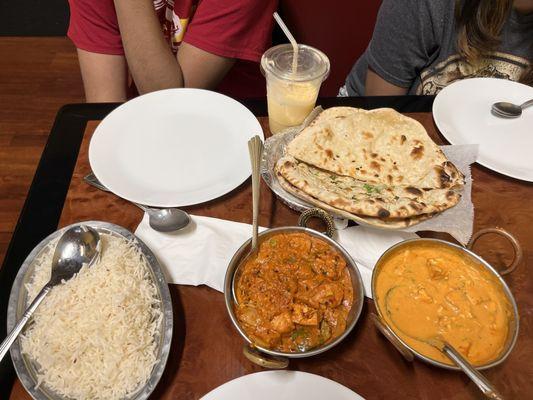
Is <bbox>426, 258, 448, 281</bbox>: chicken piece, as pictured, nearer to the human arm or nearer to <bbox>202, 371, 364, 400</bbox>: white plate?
<bbox>202, 371, 364, 400</bbox>: white plate

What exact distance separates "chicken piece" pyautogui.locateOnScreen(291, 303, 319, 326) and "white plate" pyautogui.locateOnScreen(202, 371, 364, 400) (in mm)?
119

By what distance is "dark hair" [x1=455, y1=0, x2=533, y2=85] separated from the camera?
169cm

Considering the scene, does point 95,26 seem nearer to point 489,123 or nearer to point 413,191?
point 413,191

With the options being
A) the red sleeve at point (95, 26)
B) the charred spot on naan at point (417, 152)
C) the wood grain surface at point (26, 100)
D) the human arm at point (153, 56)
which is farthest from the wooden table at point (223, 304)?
the wood grain surface at point (26, 100)

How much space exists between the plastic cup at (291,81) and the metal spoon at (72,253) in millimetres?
780

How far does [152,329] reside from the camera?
1.01 m

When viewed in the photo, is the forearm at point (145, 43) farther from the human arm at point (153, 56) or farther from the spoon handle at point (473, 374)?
the spoon handle at point (473, 374)

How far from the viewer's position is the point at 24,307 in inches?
40.3

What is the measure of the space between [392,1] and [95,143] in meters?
1.45

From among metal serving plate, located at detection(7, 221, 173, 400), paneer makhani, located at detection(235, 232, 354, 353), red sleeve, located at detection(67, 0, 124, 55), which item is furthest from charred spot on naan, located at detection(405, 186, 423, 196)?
red sleeve, located at detection(67, 0, 124, 55)

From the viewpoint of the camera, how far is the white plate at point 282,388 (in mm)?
923

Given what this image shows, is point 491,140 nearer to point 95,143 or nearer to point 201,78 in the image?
point 201,78

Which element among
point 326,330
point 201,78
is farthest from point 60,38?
point 326,330

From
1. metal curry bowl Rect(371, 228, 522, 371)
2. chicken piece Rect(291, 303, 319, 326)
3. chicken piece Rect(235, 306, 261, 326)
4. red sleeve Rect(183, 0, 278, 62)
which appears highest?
red sleeve Rect(183, 0, 278, 62)
